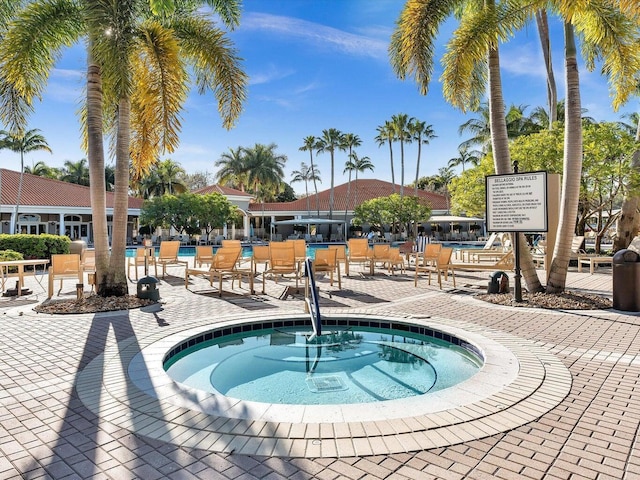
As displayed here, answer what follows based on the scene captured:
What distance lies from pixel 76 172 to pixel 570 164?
53.0 meters

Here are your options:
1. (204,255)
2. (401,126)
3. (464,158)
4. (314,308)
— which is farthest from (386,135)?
(314,308)

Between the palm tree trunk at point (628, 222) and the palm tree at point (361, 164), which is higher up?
the palm tree at point (361, 164)

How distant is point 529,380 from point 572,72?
710 cm

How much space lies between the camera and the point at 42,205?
3044 centimetres

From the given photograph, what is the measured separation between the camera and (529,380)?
3826 millimetres

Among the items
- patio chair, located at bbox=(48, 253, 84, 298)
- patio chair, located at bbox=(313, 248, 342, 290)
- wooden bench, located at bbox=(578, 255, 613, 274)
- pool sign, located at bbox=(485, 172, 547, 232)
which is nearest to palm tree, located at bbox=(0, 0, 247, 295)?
patio chair, located at bbox=(48, 253, 84, 298)

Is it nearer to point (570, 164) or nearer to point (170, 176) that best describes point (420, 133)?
point (170, 176)

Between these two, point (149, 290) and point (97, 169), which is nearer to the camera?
point (97, 169)

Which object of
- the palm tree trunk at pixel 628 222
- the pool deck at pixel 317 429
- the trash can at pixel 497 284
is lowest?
the pool deck at pixel 317 429

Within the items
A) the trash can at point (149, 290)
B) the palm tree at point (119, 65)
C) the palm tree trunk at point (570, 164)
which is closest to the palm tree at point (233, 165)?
the palm tree at point (119, 65)

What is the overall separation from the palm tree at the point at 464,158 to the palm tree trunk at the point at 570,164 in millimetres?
36781

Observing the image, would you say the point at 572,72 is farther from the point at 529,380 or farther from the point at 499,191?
the point at 529,380

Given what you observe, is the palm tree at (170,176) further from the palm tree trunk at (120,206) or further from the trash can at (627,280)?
the trash can at (627,280)

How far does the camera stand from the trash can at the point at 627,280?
278 inches
